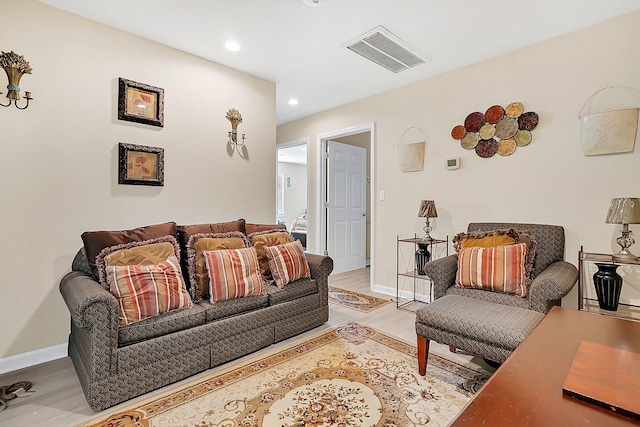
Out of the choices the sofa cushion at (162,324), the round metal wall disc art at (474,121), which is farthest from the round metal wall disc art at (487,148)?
the sofa cushion at (162,324)

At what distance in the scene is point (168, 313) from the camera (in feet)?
6.38

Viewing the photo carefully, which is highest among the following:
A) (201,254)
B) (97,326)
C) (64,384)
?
(201,254)

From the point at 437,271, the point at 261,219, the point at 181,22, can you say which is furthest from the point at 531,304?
the point at 181,22

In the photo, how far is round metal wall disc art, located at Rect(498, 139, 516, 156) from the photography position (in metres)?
2.87

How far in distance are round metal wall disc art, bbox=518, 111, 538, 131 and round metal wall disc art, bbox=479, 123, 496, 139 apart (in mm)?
225

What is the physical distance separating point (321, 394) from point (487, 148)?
Answer: 105 inches

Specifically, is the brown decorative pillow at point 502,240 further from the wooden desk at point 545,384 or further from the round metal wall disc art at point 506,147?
the wooden desk at point 545,384

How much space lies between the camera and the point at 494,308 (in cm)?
187

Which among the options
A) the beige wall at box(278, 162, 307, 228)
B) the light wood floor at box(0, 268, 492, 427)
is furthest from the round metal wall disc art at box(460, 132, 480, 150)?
the beige wall at box(278, 162, 307, 228)

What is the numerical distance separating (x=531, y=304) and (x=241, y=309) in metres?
1.98

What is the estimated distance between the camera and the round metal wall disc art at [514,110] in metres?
2.83

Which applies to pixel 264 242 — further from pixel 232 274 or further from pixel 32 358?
pixel 32 358

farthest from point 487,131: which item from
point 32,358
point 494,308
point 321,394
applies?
point 32,358

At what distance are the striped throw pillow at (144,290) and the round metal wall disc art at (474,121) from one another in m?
3.02
